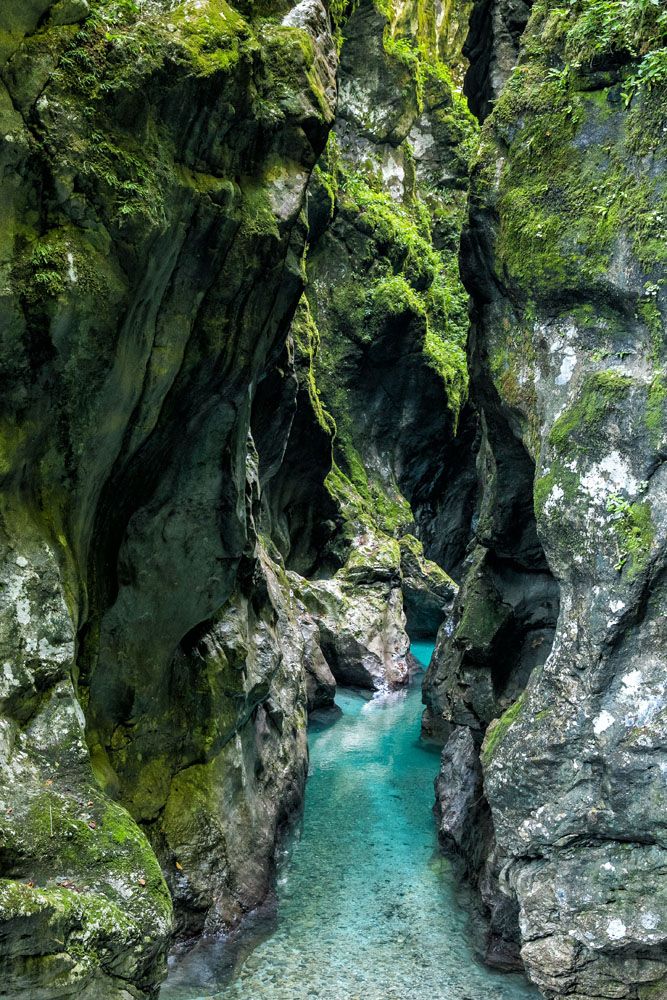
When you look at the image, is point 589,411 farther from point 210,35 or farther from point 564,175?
point 210,35

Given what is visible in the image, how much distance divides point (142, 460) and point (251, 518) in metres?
2.56

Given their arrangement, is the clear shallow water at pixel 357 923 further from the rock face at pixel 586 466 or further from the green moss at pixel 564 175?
the green moss at pixel 564 175

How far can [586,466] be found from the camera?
796cm

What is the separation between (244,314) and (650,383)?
394 cm

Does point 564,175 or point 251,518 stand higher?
point 564,175

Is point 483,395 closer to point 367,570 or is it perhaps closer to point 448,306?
point 367,570

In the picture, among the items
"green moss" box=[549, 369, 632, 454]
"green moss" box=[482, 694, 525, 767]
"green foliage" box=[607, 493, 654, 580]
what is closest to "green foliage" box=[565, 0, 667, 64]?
"green moss" box=[549, 369, 632, 454]

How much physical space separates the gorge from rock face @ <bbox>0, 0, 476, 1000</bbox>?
31 millimetres

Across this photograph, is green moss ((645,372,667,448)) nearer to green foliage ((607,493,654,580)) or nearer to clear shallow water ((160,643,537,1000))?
green foliage ((607,493,654,580))

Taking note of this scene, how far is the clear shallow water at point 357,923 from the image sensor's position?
7.89 meters

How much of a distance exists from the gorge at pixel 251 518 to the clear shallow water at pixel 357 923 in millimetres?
68

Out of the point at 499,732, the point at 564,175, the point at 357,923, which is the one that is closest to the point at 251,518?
the point at 499,732

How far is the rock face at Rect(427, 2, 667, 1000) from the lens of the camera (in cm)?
720

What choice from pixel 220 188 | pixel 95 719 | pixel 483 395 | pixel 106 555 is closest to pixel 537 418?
pixel 483 395
